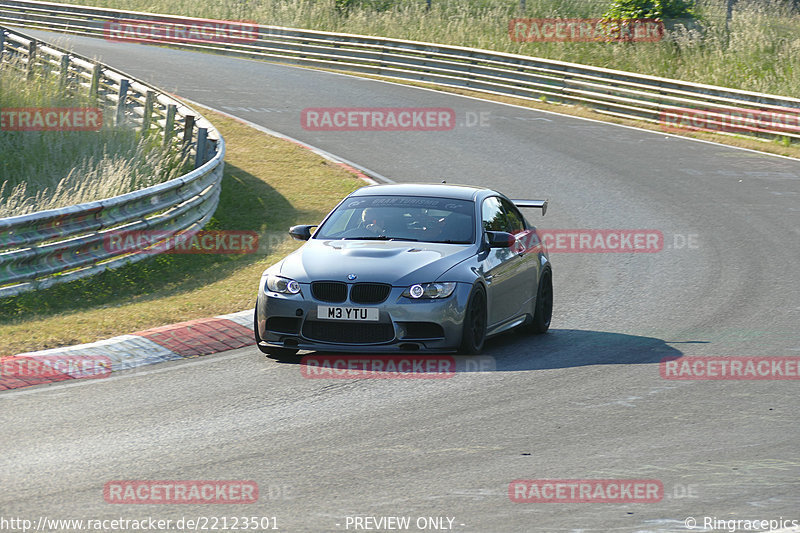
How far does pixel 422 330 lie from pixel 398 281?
0.46 metres

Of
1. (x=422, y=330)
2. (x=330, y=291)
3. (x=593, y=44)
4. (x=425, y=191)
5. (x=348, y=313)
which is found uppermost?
(x=593, y=44)

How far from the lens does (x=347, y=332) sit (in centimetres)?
966

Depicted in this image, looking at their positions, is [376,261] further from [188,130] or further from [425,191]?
[188,130]

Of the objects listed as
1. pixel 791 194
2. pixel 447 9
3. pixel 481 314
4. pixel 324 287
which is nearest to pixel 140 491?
pixel 324 287

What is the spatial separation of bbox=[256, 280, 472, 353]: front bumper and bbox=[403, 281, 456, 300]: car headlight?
41 mm

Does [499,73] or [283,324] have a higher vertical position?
[499,73]

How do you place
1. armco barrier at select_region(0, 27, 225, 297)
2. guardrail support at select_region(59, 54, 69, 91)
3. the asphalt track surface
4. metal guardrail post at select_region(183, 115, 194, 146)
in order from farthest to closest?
guardrail support at select_region(59, 54, 69, 91) < metal guardrail post at select_region(183, 115, 194, 146) < armco barrier at select_region(0, 27, 225, 297) < the asphalt track surface

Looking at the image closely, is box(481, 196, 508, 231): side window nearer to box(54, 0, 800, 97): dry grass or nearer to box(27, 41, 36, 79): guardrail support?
box(27, 41, 36, 79): guardrail support

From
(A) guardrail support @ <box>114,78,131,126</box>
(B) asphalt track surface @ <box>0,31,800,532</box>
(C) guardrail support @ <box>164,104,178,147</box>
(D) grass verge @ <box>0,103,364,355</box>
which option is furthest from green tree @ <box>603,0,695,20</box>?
(B) asphalt track surface @ <box>0,31,800,532</box>

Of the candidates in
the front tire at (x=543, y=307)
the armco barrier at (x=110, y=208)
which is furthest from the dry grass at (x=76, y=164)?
the front tire at (x=543, y=307)

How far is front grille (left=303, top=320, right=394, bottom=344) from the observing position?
961cm

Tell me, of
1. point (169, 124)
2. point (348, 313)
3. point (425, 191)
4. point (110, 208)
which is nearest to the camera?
point (348, 313)

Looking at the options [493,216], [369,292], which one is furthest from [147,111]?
[369,292]

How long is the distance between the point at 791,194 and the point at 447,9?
20.5m
